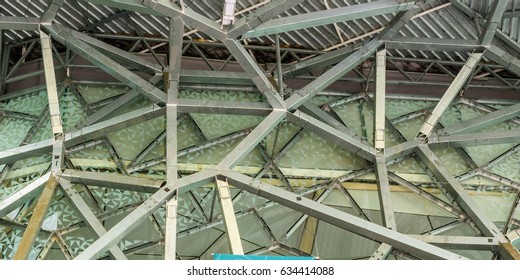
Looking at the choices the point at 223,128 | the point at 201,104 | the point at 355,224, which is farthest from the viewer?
the point at 223,128

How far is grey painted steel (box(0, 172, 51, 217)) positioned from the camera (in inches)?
715

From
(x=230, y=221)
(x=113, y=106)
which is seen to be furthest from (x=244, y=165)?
(x=230, y=221)

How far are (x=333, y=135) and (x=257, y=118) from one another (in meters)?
2.45

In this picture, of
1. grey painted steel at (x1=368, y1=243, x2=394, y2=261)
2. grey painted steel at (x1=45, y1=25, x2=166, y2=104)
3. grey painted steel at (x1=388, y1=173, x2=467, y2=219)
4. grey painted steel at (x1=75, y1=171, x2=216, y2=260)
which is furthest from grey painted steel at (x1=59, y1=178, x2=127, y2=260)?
grey painted steel at (x1=388, y1=173, x2=467, y2=219)

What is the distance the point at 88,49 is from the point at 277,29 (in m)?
4.57

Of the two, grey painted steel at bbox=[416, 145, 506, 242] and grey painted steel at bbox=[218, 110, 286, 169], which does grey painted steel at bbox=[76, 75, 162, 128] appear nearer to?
grey painted steel at bbox=[218, 110, 286, 169]

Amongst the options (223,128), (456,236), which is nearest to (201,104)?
(223,128)

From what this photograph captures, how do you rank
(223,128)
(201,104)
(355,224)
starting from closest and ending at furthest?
1. (355,224)
2. (201,104)
3. (223,128)

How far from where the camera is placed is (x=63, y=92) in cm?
2214

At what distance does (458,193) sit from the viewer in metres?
20.2

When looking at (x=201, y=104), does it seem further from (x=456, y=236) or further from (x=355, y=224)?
(x=456, y=236)

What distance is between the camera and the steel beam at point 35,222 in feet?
54.7

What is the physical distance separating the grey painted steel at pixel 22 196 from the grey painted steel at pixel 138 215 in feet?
8.10
